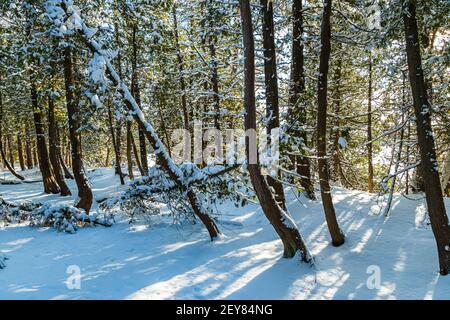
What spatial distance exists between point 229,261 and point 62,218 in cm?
532

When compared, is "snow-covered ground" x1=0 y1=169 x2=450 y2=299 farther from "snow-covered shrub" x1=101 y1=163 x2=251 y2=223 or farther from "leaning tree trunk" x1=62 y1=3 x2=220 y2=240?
"snow-covered shrub" x1=101 y1=163 x2=251 y2=223

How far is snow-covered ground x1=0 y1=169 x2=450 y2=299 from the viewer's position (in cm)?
652

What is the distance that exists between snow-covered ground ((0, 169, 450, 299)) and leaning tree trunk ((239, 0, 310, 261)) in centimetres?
44

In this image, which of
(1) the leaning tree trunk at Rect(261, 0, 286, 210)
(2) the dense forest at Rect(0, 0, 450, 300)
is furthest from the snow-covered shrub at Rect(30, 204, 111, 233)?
(1) the leaning tree trunk at Rect(261, 0, 286, 210)

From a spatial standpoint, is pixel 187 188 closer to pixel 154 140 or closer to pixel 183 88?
pixel 154 140

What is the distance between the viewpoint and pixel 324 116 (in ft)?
28.5

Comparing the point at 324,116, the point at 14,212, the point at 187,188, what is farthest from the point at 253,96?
the point at 14,212

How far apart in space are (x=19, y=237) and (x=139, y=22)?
6.73 metres

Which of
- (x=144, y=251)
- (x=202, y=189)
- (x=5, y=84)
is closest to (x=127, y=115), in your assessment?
(x=202, y=189)

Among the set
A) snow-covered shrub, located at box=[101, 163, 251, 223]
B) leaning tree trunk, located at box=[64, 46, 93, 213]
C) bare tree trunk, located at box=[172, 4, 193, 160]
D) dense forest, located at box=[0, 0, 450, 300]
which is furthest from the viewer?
bare tree trunk, located at box=[172, 4, 193, 160]

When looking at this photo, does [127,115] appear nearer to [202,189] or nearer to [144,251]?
[202,189]
